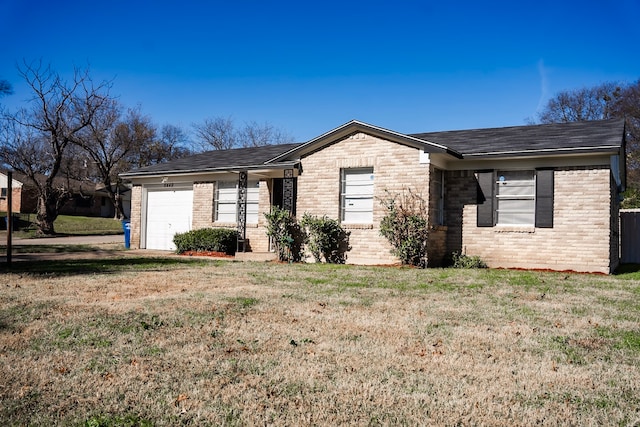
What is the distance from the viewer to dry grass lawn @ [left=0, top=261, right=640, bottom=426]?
3701mm

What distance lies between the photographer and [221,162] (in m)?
19.6

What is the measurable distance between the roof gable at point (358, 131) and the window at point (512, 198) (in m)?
1.25

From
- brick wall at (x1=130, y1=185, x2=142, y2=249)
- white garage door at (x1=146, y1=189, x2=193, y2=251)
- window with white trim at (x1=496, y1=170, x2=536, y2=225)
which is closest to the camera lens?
window with white trim at (x1=496, y1=170, x2=536, y2=225)

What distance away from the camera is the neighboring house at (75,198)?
1829 inches

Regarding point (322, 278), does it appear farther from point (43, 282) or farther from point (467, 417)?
point (467, 417)

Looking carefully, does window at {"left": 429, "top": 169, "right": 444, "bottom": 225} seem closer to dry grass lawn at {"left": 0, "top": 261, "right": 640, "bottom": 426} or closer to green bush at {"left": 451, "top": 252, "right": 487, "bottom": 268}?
green bush at {"left": 451, "top": 252, "right": 487, "bottom": 268}

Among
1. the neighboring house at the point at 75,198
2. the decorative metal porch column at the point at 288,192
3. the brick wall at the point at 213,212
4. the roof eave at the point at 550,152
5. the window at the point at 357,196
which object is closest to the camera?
the roof eave at the point at 550,152

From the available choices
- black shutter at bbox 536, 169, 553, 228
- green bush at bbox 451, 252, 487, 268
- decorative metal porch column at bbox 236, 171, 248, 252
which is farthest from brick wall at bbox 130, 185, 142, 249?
black shutter at bbox 536, 169, 553, 228

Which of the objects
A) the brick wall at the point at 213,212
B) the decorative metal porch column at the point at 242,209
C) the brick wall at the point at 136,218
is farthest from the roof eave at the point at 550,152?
the brick wall at the point at 136,218

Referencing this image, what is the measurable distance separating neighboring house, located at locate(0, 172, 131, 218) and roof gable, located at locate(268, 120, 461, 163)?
33606 mm

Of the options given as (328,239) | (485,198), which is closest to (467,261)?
(485,198)

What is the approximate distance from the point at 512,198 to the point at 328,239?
505 centimetres

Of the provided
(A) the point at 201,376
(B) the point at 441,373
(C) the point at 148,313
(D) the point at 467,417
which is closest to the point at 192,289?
(C) the point at 148,313

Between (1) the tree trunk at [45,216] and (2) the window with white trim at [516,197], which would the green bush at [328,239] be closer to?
(2) the window with white trim at [516,197]
